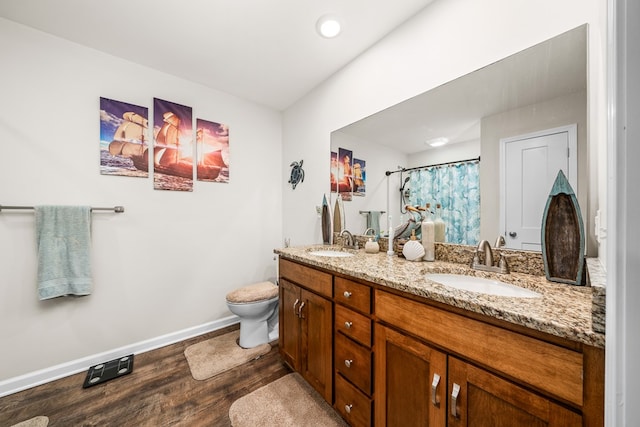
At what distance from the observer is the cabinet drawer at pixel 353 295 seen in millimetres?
1089

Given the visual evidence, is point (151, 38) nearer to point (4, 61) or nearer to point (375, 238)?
point (4, 61)

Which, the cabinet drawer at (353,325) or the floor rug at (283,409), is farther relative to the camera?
the floor rug at (283,409)

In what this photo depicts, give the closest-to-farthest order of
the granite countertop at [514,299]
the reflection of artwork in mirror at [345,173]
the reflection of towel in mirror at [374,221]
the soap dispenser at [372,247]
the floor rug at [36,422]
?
the granite countertop at [514,299] < the floor rug at [36,422] < the soap dispenser at [372,247] < the reflection of towel in mirror at [374,221] < the reflection of artwork in mirror at [345,173]

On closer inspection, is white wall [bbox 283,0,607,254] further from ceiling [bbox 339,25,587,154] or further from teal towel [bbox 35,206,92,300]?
teal towel [bbox 35,206,92,300]

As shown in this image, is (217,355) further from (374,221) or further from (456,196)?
(456,196)

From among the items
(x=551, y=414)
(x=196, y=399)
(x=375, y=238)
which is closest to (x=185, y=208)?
(x=196, y=399)

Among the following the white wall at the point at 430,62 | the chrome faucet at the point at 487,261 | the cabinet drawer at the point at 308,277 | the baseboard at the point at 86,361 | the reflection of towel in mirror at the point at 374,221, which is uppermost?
the white wall at the point at 430,62

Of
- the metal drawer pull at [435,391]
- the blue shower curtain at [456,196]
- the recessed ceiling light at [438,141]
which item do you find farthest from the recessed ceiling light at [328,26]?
the metal drawer pull at [435,391]

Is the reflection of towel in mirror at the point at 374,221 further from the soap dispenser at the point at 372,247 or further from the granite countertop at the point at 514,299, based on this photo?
the granite countertop at the point at 514,299

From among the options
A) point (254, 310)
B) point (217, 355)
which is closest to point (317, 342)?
point (254, 310)

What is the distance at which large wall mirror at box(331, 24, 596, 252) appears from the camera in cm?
97

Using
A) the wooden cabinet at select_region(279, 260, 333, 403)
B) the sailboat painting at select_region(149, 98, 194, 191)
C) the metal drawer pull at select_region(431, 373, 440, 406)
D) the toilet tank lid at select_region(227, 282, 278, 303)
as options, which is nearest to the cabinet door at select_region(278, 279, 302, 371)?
the wooden cabinet at select_region(279, 260, 333, 403)

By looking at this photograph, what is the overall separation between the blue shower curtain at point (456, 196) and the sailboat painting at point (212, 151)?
1948 millimetres

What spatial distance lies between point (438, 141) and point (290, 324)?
1.61 metres
